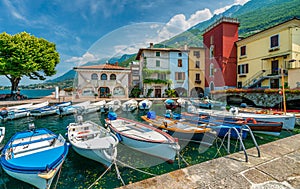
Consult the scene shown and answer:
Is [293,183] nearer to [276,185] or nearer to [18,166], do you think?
[276,185]

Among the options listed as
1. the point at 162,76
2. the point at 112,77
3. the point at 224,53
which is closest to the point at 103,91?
the point at 112,77

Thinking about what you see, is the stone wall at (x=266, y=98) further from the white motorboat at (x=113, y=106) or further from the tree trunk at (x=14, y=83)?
the tree trunk at (x=14, y=83)

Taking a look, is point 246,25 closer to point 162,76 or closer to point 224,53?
point 224,53

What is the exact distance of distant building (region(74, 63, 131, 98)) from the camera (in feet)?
82.3

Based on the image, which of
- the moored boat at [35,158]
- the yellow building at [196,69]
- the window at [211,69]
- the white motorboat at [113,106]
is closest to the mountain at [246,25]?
the yellow building at [196,69]

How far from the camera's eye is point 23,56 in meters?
21.0

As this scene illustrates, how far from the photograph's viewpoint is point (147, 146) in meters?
5.83

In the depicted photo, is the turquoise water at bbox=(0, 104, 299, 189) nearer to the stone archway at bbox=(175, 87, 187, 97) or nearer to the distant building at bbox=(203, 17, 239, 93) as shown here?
the distant building at bbox=(203, 17, 239, 93)

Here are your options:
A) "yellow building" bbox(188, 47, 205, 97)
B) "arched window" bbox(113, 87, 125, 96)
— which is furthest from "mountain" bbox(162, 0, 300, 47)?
"arched window" bbox(113, 87, 125, 96)

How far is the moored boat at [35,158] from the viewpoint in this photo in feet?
12.8

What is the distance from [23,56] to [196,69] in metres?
27.8

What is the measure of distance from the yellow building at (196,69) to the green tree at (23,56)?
2456cm

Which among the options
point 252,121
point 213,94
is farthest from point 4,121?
point 213,94

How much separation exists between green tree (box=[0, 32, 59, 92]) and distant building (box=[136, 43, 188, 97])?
1577 cm
